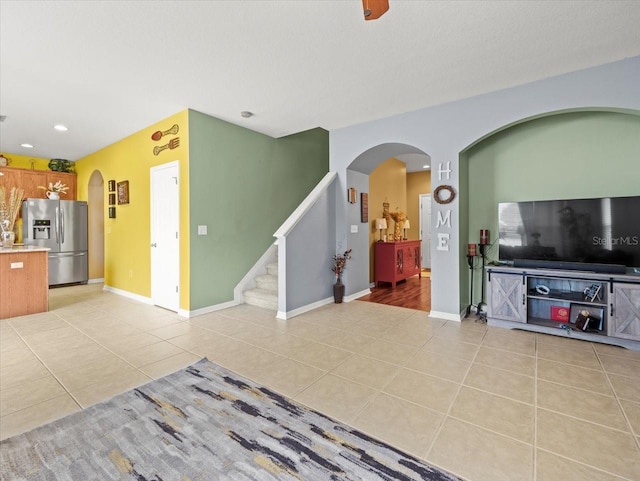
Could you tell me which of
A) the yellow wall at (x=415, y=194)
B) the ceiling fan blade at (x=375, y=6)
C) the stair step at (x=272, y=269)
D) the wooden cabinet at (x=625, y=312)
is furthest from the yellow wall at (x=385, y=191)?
the ceiling fan blade at (x=375, y=6)

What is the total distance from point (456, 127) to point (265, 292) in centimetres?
346

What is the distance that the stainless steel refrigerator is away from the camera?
6.00m

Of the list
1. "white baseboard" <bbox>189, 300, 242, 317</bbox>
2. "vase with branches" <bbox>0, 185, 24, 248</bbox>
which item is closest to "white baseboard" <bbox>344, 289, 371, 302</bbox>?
"white baseboard" <bbox>189, 300, 242, 317</bbox>

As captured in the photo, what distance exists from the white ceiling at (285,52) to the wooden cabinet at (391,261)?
106 inches

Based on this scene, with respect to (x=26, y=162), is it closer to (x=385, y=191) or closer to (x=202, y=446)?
(x=385, y=191)

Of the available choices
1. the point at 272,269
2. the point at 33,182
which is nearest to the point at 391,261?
the point at 272,269

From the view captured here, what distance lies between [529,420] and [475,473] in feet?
2.18

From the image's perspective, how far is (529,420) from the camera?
1885mm

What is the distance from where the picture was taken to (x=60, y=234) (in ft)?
20.7

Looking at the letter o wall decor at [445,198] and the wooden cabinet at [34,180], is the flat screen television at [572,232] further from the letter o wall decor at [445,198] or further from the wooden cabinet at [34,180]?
the wooden cabinet at [34,180]

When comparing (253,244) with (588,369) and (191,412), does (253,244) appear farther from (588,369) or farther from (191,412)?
(588,369)

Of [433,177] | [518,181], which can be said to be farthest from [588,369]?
[433,177]

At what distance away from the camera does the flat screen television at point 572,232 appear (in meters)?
3.05

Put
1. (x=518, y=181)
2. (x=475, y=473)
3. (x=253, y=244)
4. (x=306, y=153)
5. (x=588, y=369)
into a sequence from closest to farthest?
(x=475, y=473) → (x=588, y=369) → (x=518, y=181) → (x=253, y=244) → (x=306, y=153)
